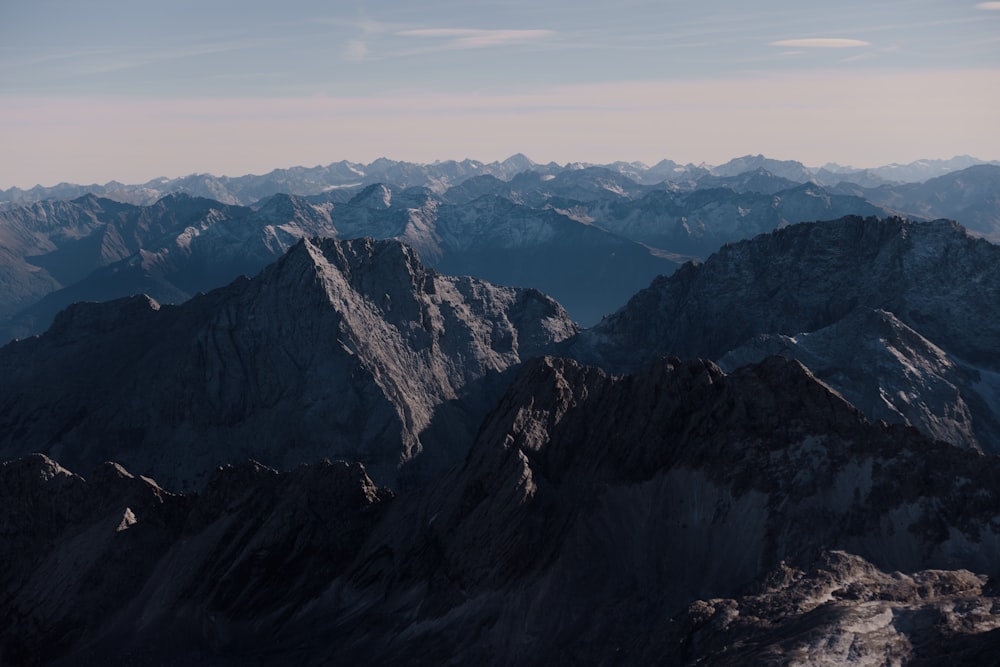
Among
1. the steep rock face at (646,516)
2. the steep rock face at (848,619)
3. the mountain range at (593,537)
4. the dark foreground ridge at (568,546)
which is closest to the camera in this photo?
the steep rock face at (848,619)

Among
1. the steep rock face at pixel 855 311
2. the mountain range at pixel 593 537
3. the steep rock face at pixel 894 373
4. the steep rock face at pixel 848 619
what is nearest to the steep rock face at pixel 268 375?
the mountain range at pixel 593 537

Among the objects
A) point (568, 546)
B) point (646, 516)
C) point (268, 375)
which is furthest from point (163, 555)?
point (268, 375)

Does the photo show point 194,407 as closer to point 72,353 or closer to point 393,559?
point 72,353

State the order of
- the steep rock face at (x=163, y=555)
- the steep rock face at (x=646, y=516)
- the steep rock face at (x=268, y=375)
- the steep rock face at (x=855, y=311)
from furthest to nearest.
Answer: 1. the steep rock face at (x=268, y=375)
2. the steep rock face at (x=855, y=311)
3. the steep rock face at (x=163, y=555)
4. the steep rock face at (x=646, y=516)

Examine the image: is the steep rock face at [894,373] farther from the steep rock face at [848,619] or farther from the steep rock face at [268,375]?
the steep rock face at [848,619]

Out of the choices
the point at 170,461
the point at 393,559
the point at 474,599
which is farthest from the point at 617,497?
the point at 170,461

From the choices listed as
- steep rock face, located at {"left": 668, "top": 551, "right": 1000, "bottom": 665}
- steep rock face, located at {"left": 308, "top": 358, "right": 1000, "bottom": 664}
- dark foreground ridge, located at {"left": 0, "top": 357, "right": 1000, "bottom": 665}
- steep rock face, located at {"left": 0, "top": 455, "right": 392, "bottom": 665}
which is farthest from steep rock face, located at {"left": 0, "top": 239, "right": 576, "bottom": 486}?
steep rock face, located at {"left": 668, "top": 551, "right": 1000, "bottom": 665}
